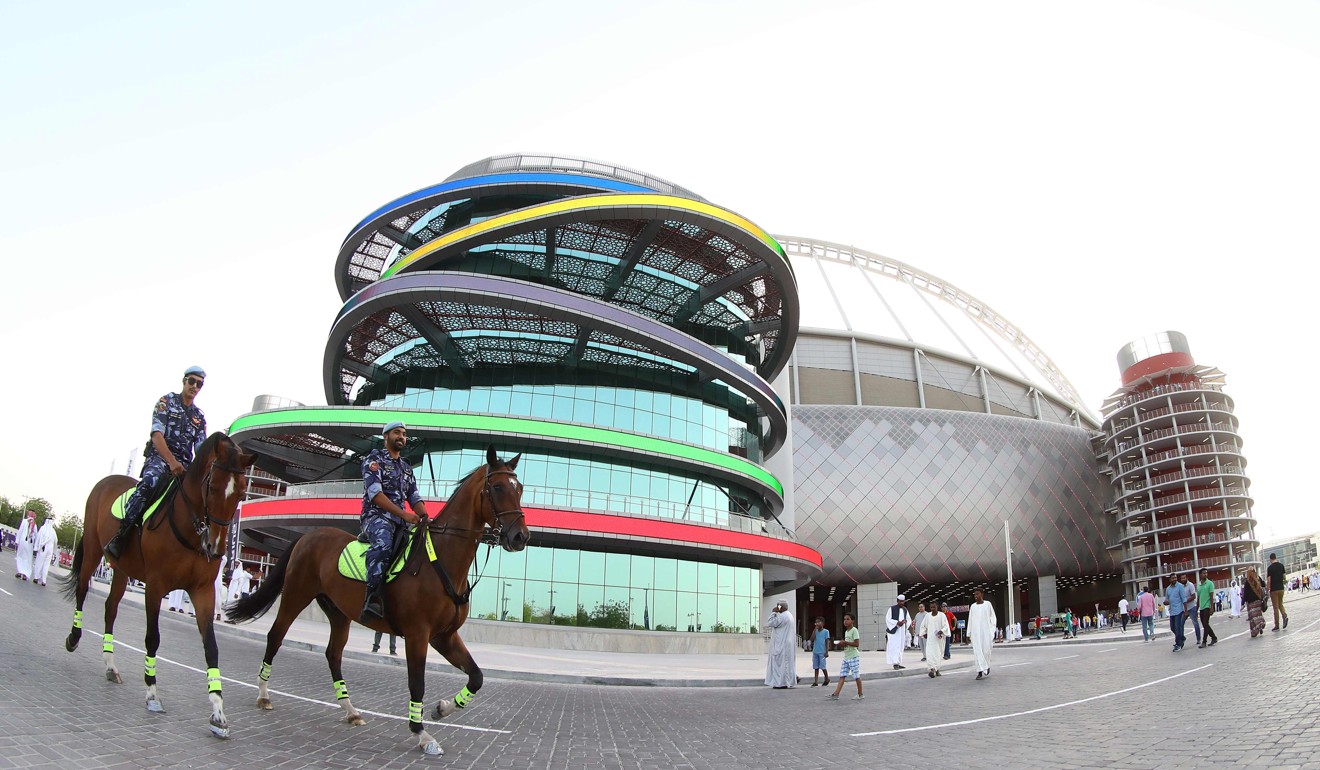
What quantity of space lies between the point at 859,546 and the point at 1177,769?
189ft

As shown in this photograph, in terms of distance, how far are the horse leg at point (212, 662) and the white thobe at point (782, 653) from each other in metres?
11.9

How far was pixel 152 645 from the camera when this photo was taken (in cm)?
673

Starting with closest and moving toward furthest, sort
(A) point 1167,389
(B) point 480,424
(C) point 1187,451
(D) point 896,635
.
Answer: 1. (D) point 896,635
2. (B) point 480,424
3. (C) point 1187,451
4. (A) point 1167,389

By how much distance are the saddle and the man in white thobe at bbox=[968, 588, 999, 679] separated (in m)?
15.2

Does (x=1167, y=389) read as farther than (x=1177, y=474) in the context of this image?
Yes

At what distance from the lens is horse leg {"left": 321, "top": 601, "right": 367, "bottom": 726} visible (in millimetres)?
7261

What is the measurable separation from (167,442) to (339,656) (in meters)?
2.84

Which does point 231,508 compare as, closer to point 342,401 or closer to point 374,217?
point 374,217

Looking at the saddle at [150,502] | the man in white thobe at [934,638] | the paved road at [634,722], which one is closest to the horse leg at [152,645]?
the paved road at [634,722]

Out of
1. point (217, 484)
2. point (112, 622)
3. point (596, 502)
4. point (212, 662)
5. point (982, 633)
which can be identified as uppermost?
point (596, 502)

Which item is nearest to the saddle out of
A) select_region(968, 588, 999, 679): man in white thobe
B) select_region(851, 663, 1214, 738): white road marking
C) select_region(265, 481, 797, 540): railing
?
select_region(851, 663, 1214, 738): white road marking

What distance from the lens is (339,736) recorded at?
21.8 feet

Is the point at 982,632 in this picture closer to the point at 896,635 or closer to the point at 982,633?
the point at 982,633

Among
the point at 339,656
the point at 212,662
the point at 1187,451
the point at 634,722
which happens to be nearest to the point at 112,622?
the point at 339,656
